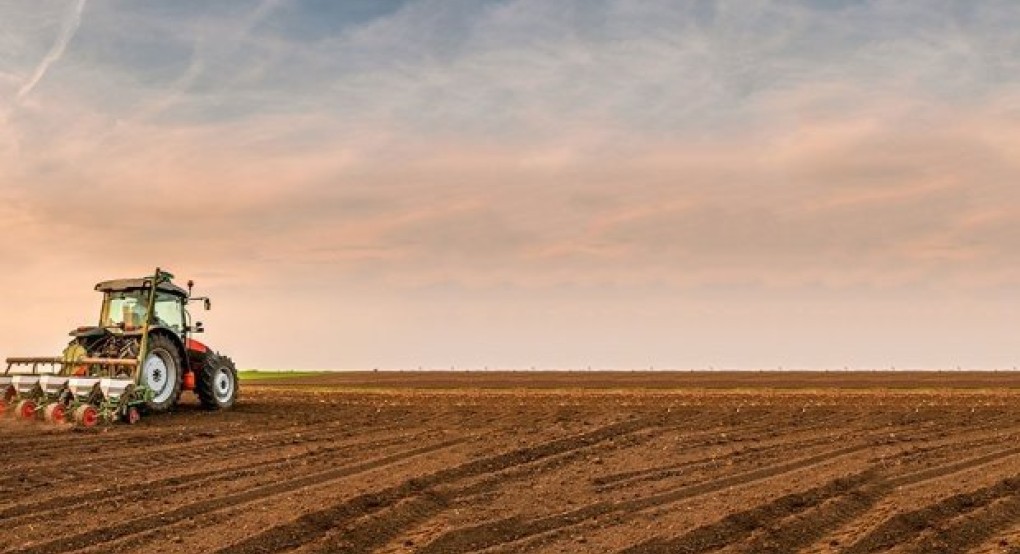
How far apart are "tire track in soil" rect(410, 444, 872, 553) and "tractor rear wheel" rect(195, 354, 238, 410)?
46.7ft

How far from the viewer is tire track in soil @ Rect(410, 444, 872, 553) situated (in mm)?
8711

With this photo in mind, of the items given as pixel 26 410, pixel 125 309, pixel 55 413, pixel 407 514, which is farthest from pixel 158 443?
pixel 407 514

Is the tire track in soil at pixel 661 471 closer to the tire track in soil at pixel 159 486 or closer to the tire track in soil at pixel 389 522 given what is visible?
the tire track in soil at pixel 389 522

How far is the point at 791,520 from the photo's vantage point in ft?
31.5

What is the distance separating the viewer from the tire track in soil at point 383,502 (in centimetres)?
873

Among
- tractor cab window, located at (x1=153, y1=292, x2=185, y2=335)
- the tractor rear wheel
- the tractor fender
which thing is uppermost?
tractor cab window, located at (x1=153, y1=292, x2=185, y2=335)

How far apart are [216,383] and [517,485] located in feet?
43.3

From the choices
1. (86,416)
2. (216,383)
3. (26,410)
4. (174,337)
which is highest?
(174,337)

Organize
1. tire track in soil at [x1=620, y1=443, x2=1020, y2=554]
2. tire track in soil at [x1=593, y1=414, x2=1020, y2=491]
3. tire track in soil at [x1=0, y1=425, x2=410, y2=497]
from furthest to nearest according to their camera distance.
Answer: tire track in soil at [x1=0, y1=425, x2=410, y2=497]
tire track in soil at [x1=593, y1=414, x2=1020, y2=491]
tire track in soil at [x1=620, y1=443, x2=1020, y2=554]

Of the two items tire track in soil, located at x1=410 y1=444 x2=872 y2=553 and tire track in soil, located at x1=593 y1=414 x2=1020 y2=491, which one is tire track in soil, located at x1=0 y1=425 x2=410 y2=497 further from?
tire track in soil, located at x1=593 y1=414 x2=1020 y2=491

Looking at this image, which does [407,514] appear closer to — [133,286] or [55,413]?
[55,413]

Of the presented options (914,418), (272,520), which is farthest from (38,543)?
(914,418)

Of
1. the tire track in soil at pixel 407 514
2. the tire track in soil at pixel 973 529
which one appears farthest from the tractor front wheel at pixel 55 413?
the tire track in soil at pixel 973 529

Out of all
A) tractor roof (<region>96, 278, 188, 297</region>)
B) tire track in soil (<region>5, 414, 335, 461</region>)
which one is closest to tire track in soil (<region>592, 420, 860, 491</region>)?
tire track in soil (<region>5, 414, 335, 461</region>)
